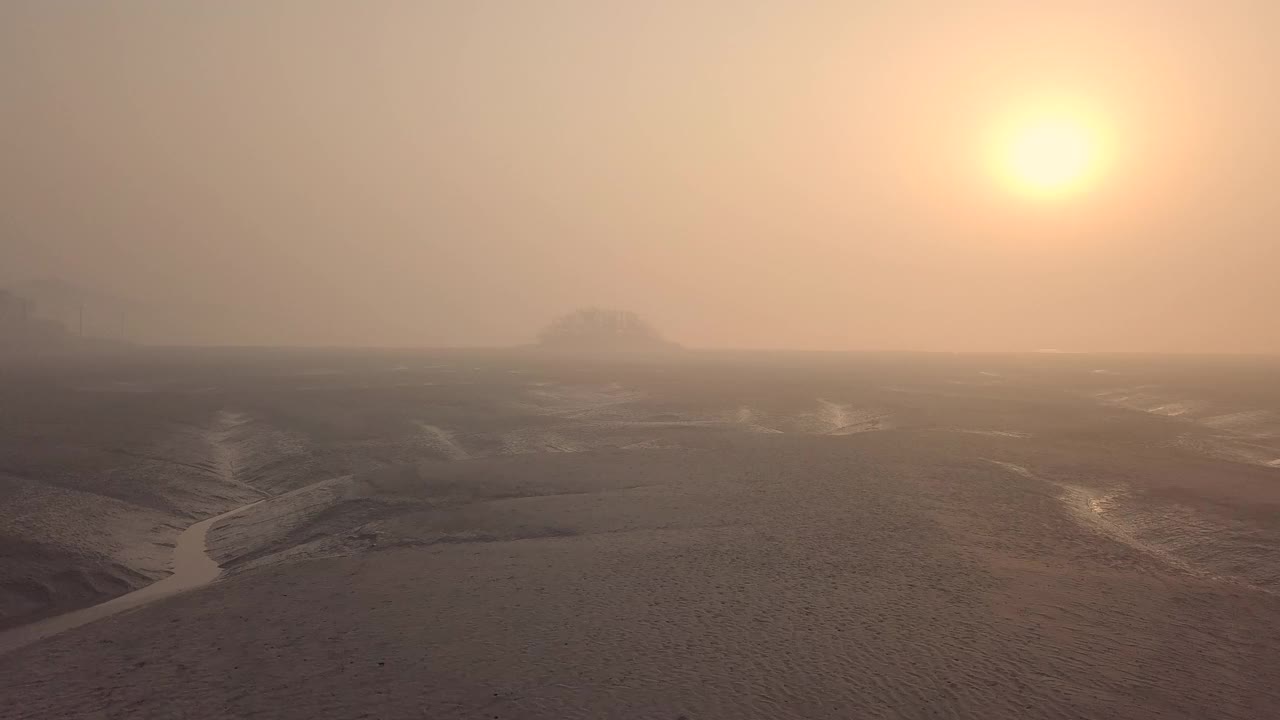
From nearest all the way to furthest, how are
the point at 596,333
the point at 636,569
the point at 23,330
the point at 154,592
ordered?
the point at 154,592 < the point at 636,569 < the point at 23,330 < the point at 596,333

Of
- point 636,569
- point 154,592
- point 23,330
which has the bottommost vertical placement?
point 154,592

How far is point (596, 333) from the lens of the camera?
190 meters

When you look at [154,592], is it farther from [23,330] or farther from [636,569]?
[23,330]

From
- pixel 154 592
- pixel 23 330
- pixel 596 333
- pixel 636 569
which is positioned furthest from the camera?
pixel 596 333

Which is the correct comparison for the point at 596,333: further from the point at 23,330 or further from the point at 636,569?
the point at 636,569

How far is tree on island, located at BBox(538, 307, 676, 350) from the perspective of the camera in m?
188

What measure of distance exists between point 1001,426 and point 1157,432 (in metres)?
7.60

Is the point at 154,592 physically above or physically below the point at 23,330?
below

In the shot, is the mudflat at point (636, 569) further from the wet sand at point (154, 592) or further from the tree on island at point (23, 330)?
the tree on island at point (23, 330)

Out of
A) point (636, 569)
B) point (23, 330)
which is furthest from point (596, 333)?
point (636, 569)

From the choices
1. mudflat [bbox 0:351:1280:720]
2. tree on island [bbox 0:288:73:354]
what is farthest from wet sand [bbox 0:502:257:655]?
tree on island [bbox 0:288:73:354]

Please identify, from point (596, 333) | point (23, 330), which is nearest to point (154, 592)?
point (23, 330)

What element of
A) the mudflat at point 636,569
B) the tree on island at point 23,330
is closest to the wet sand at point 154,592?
the mudflat at point 636,569

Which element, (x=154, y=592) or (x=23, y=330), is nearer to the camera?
(x=154, y=592)
